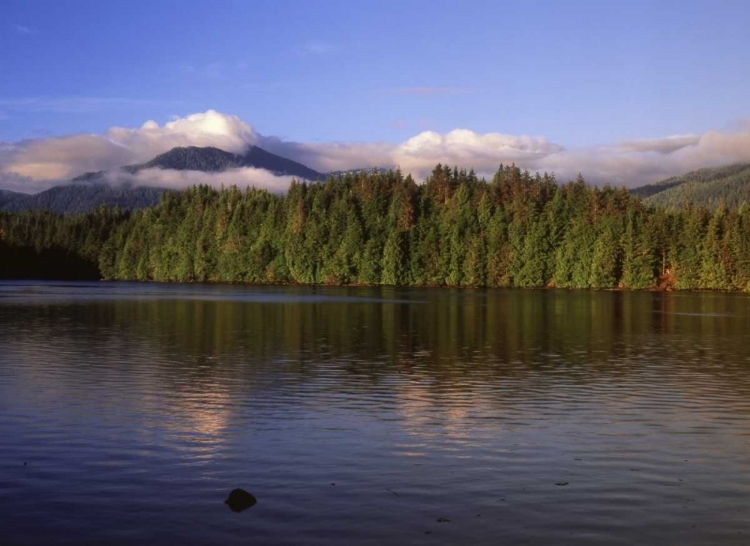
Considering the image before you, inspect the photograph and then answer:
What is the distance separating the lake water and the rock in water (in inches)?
7.6

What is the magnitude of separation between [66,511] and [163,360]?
2729 centimetres

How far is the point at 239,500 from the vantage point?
55.8 feet

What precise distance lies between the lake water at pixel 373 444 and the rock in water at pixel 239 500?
7.6 inches

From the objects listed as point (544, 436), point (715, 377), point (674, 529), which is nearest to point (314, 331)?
point (715, 377)

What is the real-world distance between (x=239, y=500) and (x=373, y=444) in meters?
6.71

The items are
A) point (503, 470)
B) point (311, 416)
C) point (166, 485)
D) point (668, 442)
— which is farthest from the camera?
point (311, 416)

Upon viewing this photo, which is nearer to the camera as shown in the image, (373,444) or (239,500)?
(239,500)

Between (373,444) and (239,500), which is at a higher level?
(239,500)

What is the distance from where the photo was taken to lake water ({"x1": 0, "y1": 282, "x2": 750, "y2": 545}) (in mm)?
16172

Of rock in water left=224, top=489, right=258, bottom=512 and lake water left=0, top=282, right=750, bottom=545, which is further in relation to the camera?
rock in water left=224, top=489, right=258, bottom=512

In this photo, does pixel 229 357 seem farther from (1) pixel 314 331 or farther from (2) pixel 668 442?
(2) pixel 668 442

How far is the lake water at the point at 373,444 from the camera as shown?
1617 centimetres

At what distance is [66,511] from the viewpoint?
16.8m

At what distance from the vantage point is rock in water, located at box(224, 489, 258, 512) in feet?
55.5
